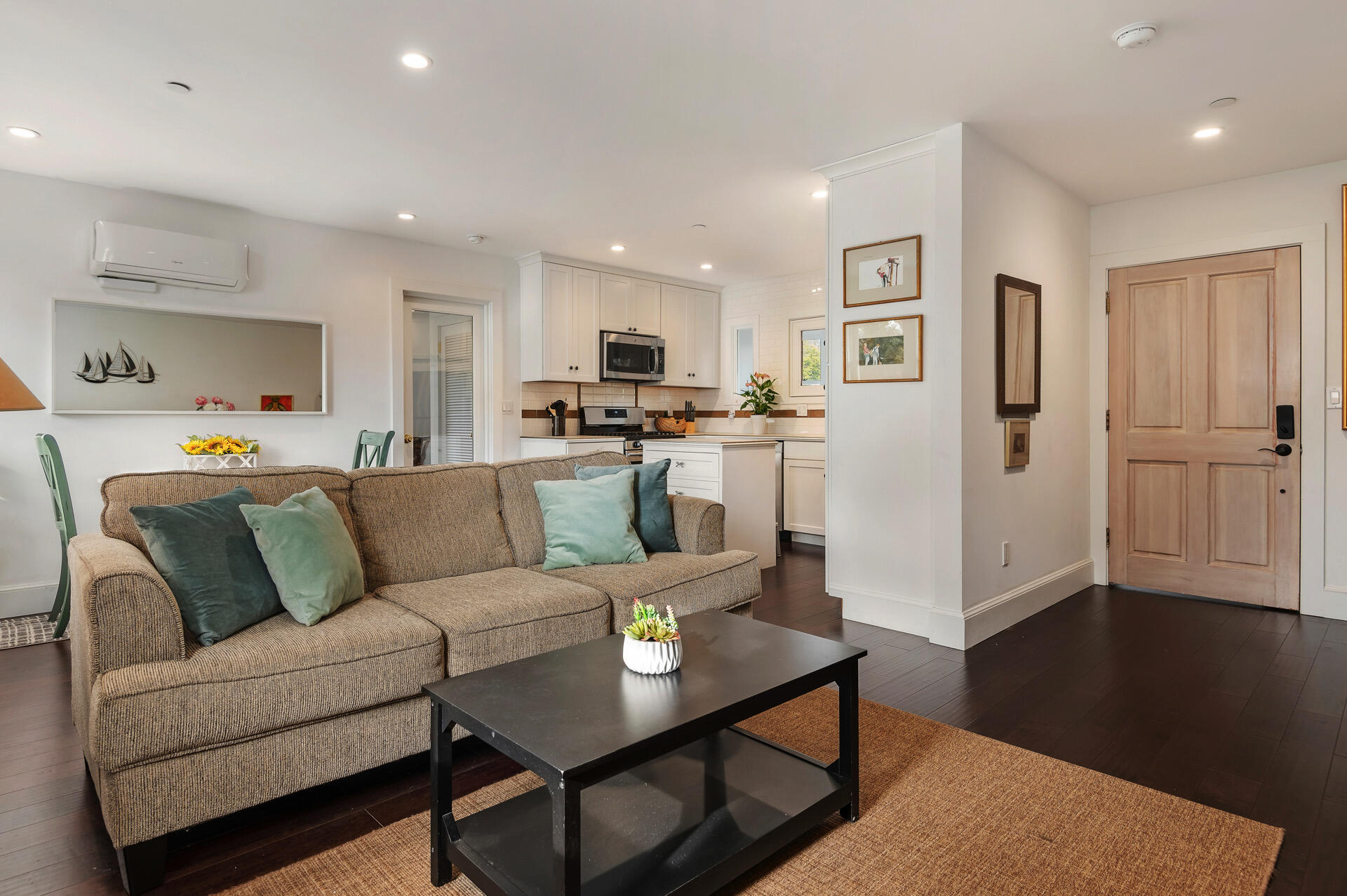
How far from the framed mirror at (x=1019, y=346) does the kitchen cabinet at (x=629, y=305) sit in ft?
11.4

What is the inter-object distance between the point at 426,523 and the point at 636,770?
1.43 meters

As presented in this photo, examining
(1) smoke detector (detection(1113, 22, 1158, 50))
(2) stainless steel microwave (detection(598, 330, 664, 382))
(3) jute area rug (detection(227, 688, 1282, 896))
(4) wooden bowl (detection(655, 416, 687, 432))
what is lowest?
(3) jute area rug (detection(227, 688, 1282, 896))

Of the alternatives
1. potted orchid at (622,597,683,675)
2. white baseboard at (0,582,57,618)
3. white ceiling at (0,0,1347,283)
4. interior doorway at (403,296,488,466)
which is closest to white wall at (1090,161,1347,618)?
white ceiling at (0,0,1347,283)

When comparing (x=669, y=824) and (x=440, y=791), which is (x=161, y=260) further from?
(x=669, y=824)

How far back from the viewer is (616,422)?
6602mm

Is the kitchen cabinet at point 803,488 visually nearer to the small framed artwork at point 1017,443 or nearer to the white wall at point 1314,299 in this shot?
the small framed artwork at point 1017,443

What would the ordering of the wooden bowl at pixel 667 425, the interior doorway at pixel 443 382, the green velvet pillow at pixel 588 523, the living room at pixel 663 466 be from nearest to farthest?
the living room at pixel 663 466, the green velvet pillow at pixel 588 523, the interior doorway at pixel 443 382, the wooden bowl at pixel 667 425

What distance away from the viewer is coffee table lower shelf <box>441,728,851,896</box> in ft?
4.91

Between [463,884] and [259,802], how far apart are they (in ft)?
1.96

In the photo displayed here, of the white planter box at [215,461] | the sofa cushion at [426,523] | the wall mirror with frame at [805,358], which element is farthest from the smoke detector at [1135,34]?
the white planter box at [215,461]

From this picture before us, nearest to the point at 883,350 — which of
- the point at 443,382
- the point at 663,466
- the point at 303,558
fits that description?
the point at 663,466

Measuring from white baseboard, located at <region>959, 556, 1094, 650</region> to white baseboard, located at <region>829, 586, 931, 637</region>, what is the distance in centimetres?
22

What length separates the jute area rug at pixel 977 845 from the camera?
1.65 metres

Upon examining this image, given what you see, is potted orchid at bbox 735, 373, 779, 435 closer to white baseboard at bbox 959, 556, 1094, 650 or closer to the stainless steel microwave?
the stainless steel microwave
